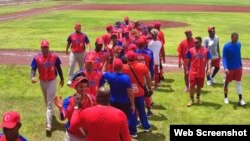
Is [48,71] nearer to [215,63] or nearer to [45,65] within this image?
[45,65]

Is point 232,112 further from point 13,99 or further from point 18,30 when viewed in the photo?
point 18,30

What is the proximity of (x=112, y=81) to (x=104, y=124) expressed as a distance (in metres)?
3.35

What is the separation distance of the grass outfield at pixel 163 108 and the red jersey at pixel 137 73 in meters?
1.25

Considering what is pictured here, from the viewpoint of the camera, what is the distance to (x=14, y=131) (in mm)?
5418

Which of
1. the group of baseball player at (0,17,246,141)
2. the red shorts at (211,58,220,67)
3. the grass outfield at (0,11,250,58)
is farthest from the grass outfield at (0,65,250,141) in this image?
the grass outfield at (0,11,250,58)

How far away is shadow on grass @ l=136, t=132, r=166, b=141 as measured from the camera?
10.2 metres

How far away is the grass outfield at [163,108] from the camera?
10875 millimetres

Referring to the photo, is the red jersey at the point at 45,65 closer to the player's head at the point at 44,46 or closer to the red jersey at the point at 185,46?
the player's head at the point at 44,46

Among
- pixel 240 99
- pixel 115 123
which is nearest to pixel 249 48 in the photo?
pixel 240 99

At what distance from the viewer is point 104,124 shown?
18.6ft

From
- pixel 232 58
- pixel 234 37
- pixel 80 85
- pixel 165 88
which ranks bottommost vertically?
pixel 165 88

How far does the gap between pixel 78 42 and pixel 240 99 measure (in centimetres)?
629

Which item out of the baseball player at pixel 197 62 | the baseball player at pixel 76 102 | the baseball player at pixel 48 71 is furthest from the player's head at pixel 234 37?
the baseball player at pixel 76 102

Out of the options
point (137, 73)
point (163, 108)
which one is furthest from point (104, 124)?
point (163, 108)
